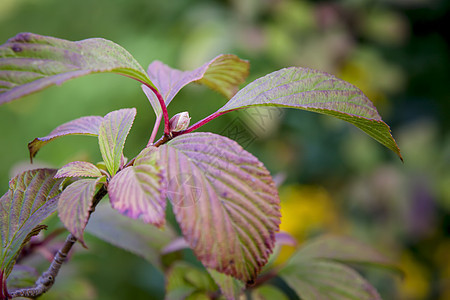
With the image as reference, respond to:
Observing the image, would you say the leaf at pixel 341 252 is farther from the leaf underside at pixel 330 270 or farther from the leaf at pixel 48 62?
the leaf at pixel 48 62

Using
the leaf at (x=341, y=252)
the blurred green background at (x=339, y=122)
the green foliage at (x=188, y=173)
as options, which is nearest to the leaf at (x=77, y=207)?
the green foliage at (x=188, y=173)

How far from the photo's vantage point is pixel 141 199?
30 cm

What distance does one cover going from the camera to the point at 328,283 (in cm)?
52

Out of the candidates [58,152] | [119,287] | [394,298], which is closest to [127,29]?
[58,152]

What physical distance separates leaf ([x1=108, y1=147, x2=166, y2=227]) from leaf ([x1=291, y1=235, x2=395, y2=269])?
0.32 meters

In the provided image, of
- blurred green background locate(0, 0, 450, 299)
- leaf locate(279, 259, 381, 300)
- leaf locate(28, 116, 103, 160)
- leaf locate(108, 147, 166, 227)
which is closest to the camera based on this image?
leaf locate(108, 147, 166, 227)

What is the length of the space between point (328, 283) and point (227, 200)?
26 cm

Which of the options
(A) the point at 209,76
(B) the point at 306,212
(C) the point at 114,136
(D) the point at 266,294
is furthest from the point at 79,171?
(B) the point at 306,212

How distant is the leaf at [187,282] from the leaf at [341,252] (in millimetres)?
129

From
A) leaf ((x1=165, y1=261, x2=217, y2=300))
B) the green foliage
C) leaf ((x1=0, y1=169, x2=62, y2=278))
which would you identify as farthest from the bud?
leaf ((x1=165, y1=261, x2=217, y2=300))

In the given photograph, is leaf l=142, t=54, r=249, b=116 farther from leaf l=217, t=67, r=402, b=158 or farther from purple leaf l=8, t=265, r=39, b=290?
purple leaf l=8, t=265, r=39, b=290

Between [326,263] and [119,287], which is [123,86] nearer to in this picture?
[119,287]

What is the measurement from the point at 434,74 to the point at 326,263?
118cm

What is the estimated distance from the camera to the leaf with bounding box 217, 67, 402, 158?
0.35 metres
